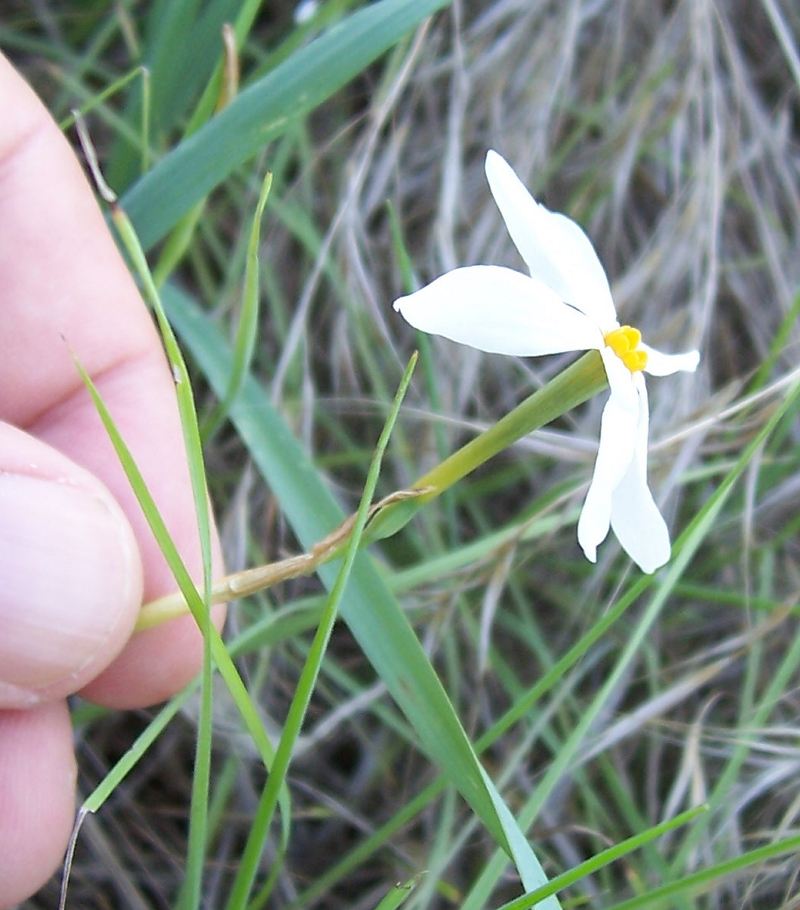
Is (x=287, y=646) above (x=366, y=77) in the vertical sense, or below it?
below

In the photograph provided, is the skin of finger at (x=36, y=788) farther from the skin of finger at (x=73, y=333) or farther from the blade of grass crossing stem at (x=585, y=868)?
the blade of grass crossing stem at (x=585, y=868)

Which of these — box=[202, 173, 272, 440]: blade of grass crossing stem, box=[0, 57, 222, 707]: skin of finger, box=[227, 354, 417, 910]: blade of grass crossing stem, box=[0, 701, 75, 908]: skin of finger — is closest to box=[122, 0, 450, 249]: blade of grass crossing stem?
box=[202, 173, 272, 440]: blade of grass crossing stem

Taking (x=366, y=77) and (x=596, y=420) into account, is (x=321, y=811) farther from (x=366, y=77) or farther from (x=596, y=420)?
(x=366, y=77)

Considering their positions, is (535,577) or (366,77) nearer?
(535,577)

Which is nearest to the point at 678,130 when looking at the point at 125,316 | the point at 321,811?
the point at 125,316

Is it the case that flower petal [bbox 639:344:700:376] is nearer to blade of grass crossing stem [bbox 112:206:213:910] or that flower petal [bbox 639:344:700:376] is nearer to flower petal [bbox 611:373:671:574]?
flower petal [bbox 611:373:671:574]
